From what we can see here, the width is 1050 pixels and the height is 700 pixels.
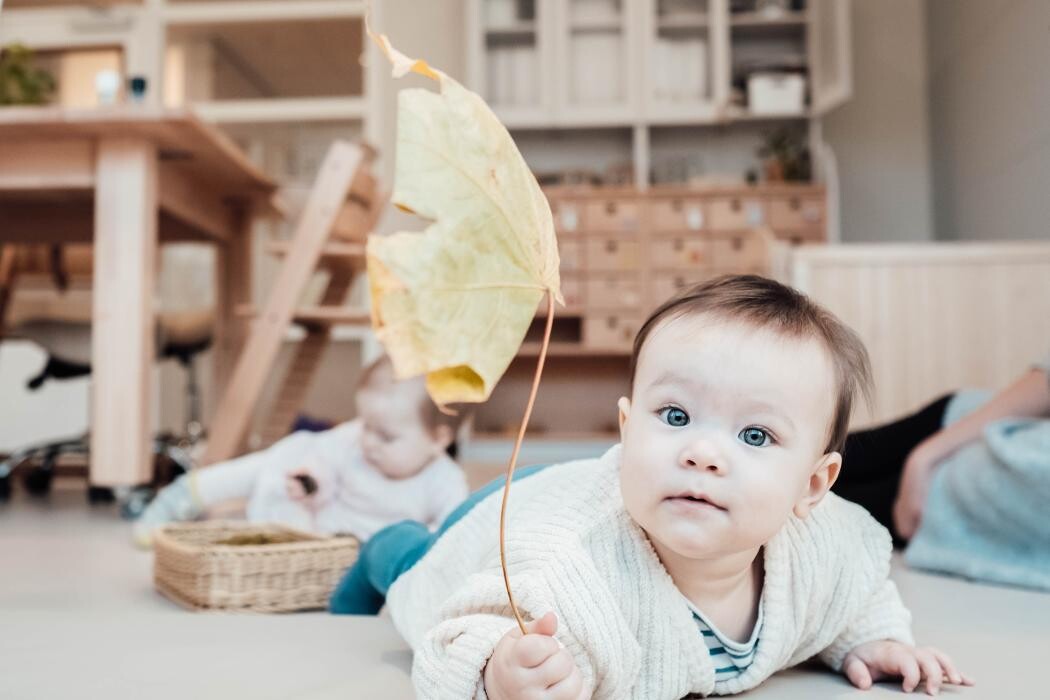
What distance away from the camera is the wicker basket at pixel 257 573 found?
3.30ft

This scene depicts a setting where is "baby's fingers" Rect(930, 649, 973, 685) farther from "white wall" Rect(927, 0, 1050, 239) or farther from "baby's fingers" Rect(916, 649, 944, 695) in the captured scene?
"white wall" Rect(927, 0, 1050, 239)

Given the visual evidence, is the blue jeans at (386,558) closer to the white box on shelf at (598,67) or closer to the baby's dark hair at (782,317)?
the baby's dark hair at (782,317)

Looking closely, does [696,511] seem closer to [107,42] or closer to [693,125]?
[693,125]

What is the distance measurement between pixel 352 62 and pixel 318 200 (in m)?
2.10

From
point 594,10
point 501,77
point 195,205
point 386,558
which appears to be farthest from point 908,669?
point 594,10

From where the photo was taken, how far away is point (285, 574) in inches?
40.6

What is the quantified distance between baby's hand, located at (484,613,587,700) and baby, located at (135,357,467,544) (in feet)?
2.66

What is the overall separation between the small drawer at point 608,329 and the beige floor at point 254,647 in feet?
7.94

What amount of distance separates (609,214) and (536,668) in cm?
321

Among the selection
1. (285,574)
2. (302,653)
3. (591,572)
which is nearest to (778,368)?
(591,572)

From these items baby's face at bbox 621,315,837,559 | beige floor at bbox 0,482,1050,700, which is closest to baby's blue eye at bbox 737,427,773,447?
baby's face at bbox 621,315,837,559

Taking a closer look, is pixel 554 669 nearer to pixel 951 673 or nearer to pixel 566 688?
pixel 566 688

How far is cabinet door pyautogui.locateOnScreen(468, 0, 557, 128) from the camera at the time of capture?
3.78 m

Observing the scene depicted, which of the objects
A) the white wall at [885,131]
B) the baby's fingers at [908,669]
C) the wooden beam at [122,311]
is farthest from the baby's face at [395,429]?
the white wall at [885,131]
